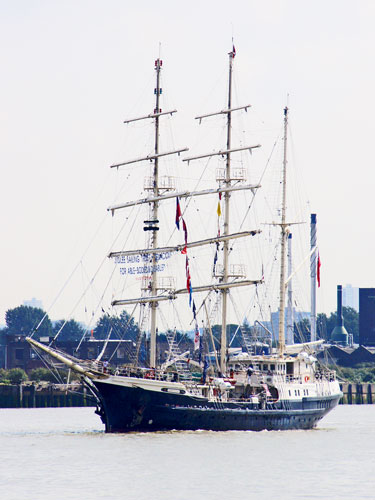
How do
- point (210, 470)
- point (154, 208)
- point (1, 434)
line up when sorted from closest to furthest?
point (210, 470), point (1, 434), point (154, 208)

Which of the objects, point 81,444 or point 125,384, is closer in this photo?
point 81,444

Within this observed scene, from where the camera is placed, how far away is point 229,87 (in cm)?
9131

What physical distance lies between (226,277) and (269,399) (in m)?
11.9

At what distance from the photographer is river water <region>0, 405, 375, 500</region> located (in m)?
51.1

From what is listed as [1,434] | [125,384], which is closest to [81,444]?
[125,384]

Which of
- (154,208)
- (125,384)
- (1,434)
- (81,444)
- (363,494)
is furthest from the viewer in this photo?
(154,208)

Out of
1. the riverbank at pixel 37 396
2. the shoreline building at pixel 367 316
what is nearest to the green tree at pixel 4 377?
the riverbank at pixel 37 396

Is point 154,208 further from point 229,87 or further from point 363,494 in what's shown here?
point 363,494

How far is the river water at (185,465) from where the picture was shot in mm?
51094

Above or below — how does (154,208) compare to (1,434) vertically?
above

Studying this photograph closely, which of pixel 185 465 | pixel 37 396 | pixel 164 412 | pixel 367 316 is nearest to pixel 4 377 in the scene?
pixel 37 396

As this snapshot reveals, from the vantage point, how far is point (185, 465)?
5925cm

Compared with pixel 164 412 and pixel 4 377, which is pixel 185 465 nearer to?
pixel 164 412

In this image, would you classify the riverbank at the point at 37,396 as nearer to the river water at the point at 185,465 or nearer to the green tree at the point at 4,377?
the green tree at the point at 4,377
